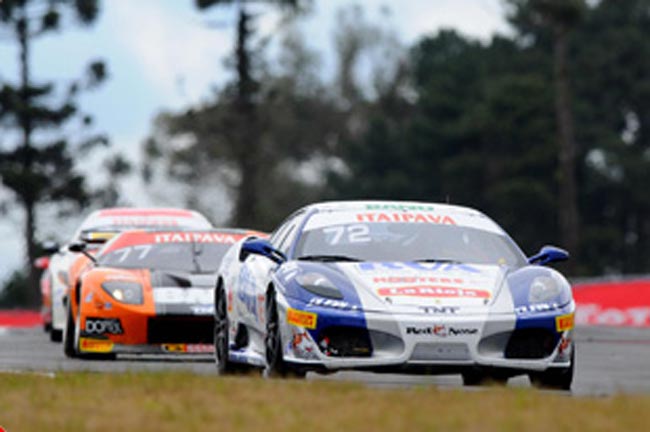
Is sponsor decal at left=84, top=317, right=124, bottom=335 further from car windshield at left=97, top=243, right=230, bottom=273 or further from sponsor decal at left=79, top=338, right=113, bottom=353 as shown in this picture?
car windshield at left=97, top=243, right=230, bottom=273

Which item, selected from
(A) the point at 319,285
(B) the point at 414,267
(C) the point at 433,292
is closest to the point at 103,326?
(B) the point at 414,267

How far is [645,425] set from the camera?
7.99 m

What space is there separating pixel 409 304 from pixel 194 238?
702cm

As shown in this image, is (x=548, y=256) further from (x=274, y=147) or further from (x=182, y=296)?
(x=274, y=147)

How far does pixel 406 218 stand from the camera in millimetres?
13383

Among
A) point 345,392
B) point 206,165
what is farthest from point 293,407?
point 206,165

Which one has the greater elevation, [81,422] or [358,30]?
[81,422]

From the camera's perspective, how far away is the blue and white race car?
38.3 feet

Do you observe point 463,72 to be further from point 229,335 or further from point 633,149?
point 229,335

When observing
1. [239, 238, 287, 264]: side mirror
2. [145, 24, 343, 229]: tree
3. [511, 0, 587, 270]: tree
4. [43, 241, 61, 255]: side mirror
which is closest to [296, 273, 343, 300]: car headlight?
[239, 238, 287, 264]: side mirror

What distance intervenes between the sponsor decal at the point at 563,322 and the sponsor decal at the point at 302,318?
4.83ft

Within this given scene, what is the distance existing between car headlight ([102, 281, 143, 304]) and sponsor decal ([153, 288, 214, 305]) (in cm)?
15

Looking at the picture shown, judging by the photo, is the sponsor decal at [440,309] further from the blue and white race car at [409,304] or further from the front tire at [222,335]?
the front tire at [222,335]

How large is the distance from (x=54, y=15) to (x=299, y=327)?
50987mm
